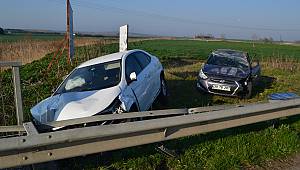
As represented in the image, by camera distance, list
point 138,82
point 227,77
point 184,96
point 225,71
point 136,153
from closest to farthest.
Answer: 1. point 136,153
2. point 138,82
3. point 184,96
4. point 227,77
5. point 225,71

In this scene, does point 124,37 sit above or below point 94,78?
above

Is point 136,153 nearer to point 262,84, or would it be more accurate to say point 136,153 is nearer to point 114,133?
point 114,133

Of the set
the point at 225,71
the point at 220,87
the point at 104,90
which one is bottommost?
the point at 220,87

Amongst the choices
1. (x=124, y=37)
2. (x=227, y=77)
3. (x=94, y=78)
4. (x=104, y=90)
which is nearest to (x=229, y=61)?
(x=227, y=77)

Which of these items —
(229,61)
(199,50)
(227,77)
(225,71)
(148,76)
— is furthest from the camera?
(199,50)

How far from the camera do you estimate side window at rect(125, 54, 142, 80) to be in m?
6.97

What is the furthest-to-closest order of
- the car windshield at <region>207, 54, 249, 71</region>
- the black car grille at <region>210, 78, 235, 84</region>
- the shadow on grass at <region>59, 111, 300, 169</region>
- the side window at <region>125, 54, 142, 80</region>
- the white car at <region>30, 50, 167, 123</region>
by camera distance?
the car windshield at <region>207, 54, 249, 71</region> < the black car grille at <region>210, 78, 235, 84</region> < the side window at <region>125, 54, 142, 80</region> < the white car at <region>30, 50, 167, 123</region> < the shadow on grass at <region>59, 111, 300, 169</region>

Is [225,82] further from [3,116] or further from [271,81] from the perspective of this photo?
[3,116]

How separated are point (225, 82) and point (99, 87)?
528cm

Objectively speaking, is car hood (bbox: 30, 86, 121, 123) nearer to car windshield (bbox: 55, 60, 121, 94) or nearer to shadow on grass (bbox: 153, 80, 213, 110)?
car windshield (bbox: 55, 60, 121, 94)

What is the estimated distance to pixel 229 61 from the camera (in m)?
11.9

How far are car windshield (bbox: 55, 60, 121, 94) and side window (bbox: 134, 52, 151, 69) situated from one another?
40.8 inches

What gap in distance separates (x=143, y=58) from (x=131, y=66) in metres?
1.28

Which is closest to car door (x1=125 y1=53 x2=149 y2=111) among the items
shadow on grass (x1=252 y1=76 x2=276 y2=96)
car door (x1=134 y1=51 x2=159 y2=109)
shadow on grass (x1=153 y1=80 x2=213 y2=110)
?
car door (x1=134 y1=51 x2=159 y2=109)
